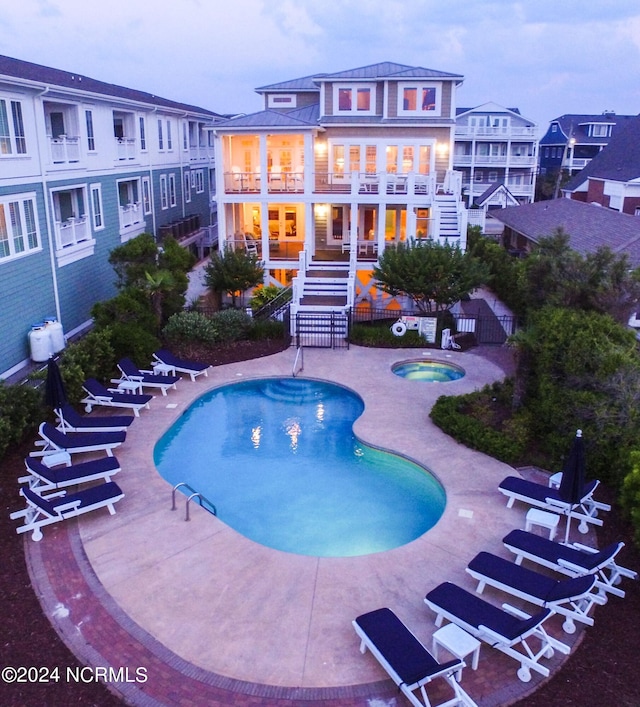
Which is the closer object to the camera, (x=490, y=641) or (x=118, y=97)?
(x=490, y=641)

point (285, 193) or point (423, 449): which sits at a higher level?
point (285, 193)

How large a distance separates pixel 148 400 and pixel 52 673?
29.0ft

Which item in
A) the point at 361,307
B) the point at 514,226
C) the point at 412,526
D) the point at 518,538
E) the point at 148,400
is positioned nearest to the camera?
the point at 518,538

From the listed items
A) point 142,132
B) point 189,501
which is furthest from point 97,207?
point 189,501

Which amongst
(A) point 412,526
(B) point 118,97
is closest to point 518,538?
(A) point 412,526

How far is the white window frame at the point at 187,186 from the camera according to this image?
36375mm

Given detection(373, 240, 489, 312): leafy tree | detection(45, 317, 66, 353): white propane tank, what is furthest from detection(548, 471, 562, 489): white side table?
detection(45, 317, 66, 353): white propane tank

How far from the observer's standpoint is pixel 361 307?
24203 millimetres

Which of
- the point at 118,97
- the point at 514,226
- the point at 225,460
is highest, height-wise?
the point at 118,97

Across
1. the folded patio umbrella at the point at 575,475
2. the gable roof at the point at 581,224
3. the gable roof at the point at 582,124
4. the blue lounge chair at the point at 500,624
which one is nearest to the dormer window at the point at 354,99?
the gable roof at the point at 581,224

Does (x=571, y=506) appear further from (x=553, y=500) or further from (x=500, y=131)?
(x=500, y=131)

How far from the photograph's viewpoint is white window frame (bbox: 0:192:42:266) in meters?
16.9

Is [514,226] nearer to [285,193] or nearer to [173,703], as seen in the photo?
[285,193]

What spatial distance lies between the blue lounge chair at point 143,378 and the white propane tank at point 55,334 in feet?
9.06
